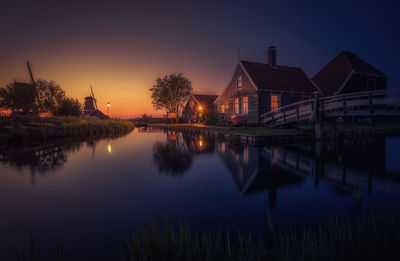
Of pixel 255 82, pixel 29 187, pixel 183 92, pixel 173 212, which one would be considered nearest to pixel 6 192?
pixel 29 187

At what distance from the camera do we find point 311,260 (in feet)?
6.72

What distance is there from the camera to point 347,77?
80.0 feet

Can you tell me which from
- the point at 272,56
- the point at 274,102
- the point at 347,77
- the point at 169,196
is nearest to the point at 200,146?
the point at 169,196

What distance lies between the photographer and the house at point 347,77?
80.9ft

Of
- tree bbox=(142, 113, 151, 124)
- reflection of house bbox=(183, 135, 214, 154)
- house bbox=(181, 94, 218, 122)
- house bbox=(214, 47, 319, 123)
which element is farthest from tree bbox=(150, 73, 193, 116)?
reflection of house bbox=(183, 135, 214, 154)

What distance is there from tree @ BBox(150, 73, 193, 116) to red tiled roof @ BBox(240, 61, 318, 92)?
87.3 feet

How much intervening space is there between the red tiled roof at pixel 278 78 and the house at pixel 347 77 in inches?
109

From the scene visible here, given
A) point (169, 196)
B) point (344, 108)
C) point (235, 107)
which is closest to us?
point (169, 196)

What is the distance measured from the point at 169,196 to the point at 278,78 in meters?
22.8

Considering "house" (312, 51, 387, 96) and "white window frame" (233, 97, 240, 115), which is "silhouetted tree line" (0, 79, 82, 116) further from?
"house" (312, 51, 387, 96)

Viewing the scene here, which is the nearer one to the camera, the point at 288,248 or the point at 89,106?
the point at 288,248

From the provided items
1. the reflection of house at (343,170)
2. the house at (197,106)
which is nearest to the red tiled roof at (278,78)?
the house at (197,106)

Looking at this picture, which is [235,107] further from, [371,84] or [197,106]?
[371,84]

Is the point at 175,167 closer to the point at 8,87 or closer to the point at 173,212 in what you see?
the point at 173,212
